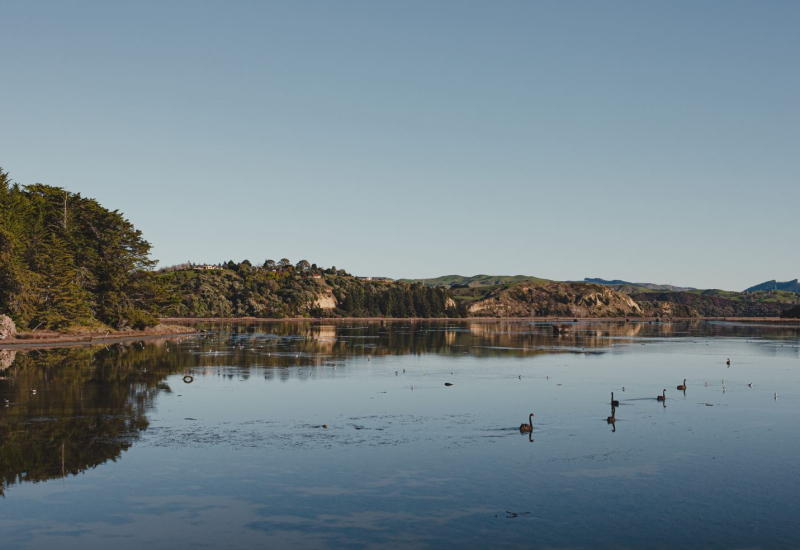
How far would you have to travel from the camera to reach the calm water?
22.5m

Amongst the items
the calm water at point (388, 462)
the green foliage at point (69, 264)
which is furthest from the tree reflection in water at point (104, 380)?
the green foliage at point (69, 264)

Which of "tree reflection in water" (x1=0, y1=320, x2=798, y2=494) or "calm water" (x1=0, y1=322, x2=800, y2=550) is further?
"tree reflection in water" (x1=0, y1=320, x2=798, y2=494)

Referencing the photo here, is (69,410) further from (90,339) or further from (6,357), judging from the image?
(90,339)

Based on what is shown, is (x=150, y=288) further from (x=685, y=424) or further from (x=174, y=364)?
(x=685, y=424)

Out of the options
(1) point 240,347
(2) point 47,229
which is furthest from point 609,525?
(2) point 47,229

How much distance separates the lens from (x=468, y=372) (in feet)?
229

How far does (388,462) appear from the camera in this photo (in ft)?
102

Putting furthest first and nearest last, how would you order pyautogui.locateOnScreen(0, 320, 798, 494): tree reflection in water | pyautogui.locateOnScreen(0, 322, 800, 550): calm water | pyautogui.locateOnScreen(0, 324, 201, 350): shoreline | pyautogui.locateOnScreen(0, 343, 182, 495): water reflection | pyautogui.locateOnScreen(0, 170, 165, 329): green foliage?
pyautogui.locateOnScreen(0, 170, 165, 329): green foliage, pyautogui.locateOnScreen(0, 324, 201, 350): shoreline, pyautogui.locateOnScreen(0, 320, 798, 494): tree reflection in water, pyautogui.locateOnScreen(0, 343, 182, 495): water reflection, pyautogui.locateOnScreen(0, 322, 800, 550): calm water

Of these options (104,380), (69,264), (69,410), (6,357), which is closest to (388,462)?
(69,410)

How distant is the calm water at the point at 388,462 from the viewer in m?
22.5

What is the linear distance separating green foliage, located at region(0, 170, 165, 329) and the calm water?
2761 centimetres

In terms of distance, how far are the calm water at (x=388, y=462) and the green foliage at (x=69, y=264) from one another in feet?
90.6

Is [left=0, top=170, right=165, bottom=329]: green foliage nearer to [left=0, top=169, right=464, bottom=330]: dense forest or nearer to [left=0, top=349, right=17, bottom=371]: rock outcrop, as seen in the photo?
[left=0, top=169, right=464, bottom=330]: dense forest

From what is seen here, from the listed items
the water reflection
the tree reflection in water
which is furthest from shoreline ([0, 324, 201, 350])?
the water reflection
